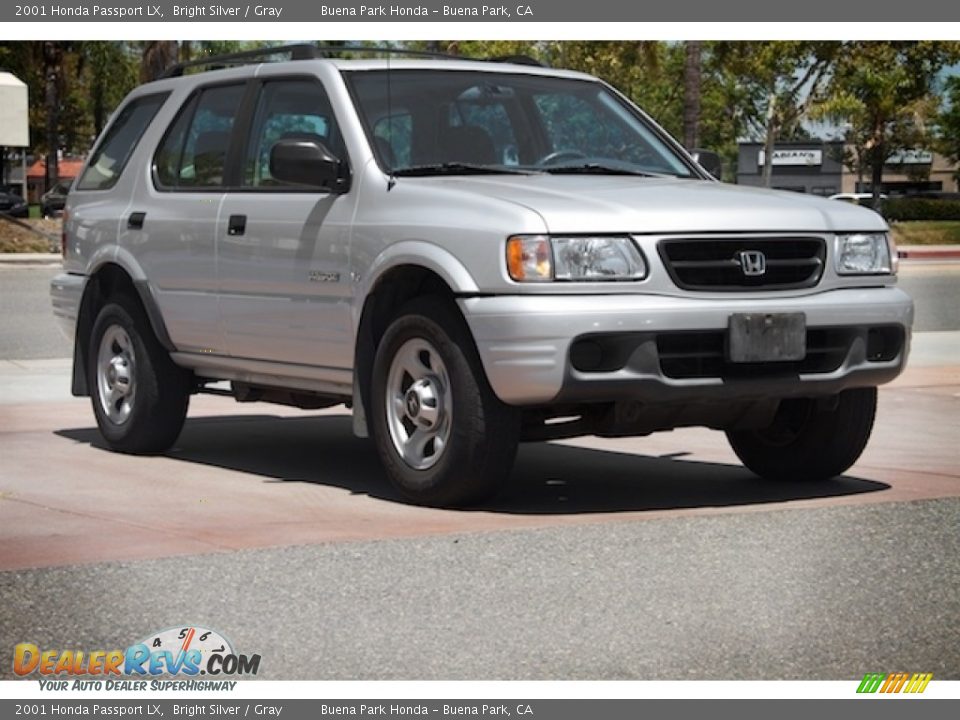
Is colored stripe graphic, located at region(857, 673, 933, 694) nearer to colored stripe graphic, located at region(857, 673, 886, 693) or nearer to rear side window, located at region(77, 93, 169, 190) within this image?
colored stripe graphic, located at region(857, 673, 886, 693)

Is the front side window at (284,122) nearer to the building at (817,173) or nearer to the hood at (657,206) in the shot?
the hood at (657,206)

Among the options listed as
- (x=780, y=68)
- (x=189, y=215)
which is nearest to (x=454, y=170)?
(x=189, y=215)

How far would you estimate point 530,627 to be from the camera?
5.86 metres

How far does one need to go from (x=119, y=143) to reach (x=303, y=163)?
257 cm

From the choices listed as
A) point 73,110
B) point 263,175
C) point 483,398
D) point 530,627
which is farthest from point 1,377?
point 73,110

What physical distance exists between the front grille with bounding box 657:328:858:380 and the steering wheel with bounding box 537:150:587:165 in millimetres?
1479

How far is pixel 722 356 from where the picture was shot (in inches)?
317

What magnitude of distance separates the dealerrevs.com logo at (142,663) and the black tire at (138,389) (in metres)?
4.56

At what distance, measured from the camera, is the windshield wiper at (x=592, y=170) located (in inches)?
354

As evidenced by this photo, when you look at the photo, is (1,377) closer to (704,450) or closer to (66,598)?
(704,450)

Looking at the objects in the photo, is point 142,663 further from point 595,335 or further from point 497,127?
point 497,127

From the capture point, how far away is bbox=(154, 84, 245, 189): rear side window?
388 inches

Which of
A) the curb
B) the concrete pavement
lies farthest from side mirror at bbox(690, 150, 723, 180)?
the curb
